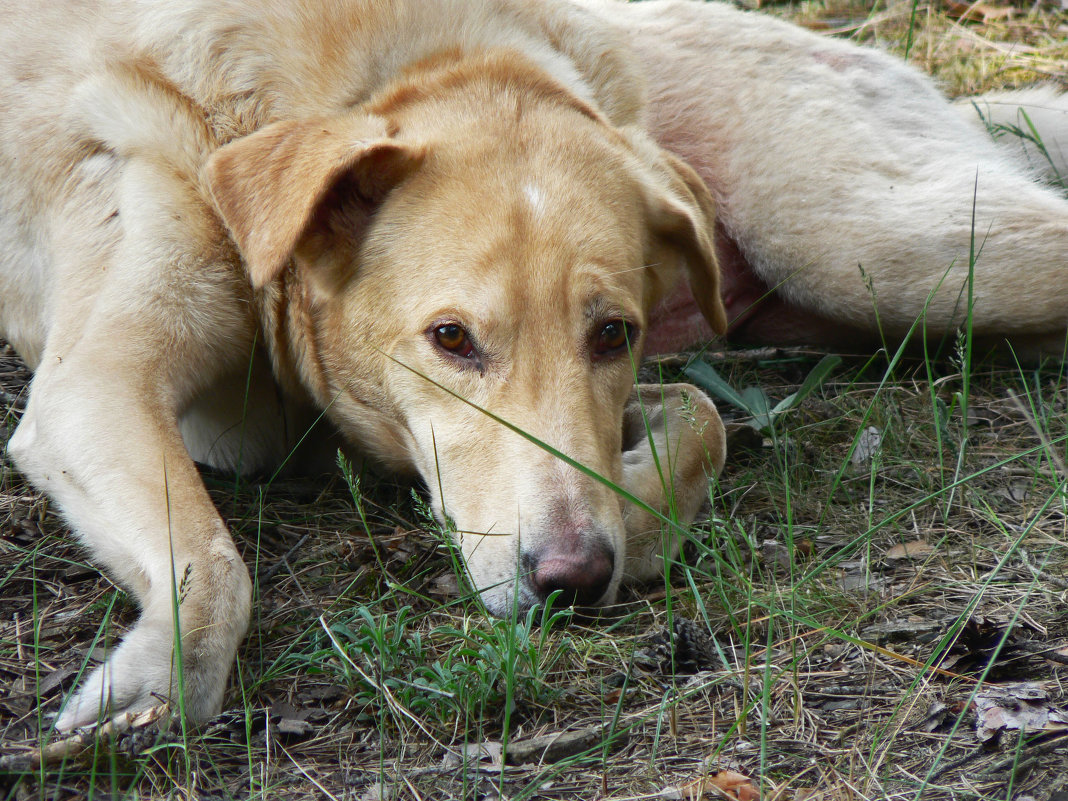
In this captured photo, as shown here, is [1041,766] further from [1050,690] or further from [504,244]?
[504,244]

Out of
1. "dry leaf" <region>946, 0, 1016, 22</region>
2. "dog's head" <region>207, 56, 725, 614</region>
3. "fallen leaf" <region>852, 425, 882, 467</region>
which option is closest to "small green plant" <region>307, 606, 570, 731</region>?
"dog's head" <region>207, 56, 725, 614</region>

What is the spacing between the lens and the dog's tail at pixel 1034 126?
13.9 ft

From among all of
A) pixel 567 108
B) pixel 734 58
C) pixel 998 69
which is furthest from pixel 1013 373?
pixel 998 69

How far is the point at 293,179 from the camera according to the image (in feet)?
7.86

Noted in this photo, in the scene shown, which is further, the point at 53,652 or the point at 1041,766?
the point at 53,652

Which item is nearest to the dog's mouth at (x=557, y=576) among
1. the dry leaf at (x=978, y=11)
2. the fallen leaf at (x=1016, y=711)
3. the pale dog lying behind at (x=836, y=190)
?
the fallen leaf at (x=1016, y=711)

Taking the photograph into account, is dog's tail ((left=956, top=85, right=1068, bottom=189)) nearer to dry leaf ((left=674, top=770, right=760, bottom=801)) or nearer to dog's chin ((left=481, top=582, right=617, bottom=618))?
dog's chin ((left=481, top=582, right=617, bottom=618))

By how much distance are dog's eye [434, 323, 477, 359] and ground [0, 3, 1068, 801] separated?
390mm

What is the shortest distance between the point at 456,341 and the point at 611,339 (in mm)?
385

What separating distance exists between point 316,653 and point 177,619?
12.5 inches

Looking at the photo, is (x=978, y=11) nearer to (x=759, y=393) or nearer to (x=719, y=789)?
(x=759, y=393)

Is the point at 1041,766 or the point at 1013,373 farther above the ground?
the point at 1041,766

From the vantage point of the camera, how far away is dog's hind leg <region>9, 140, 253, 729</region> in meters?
2.00

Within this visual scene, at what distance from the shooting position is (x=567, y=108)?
2848mm
